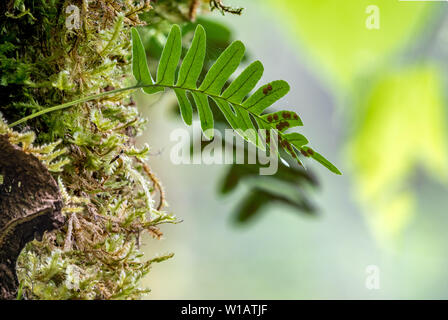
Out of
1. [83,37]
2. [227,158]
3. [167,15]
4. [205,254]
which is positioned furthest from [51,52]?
[205,254]

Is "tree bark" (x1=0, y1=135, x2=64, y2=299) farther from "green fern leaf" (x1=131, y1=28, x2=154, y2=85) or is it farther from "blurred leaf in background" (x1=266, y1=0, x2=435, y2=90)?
"blurred leaf in background" (x1=266, y1=0, x2=435, y2=90)

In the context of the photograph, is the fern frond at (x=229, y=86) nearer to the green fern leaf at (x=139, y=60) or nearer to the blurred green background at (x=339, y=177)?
the green fern leaf at (x=139, y=60)

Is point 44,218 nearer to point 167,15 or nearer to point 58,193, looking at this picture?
point 58,193

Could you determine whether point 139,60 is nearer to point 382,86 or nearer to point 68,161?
point 68,161

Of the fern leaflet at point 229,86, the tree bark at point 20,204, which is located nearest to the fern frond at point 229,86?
the fern leaflet at point 229,86

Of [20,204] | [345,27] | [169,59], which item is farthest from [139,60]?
[345,27]
